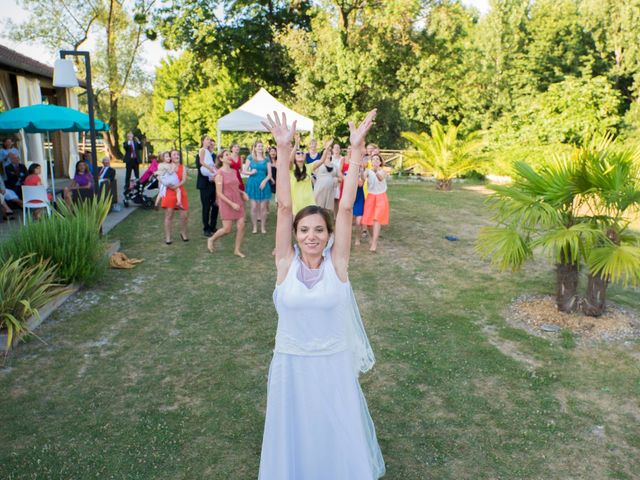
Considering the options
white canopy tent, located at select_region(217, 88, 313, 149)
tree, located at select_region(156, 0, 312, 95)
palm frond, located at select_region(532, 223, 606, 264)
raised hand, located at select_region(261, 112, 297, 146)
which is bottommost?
palm frond, located at select_region(532, 223, 606, 264)

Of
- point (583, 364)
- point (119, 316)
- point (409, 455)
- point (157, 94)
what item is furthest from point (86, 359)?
Result: point (157, 94)

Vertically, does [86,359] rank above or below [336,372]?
below

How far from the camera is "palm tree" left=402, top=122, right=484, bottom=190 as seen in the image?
19156 millimetres

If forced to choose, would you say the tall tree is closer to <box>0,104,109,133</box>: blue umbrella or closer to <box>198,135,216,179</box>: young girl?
<box>198,135,216,179</box>: young girl

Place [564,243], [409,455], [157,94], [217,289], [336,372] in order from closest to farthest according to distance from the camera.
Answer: [336,372]
[409,455]
[564,243]
[217,289]
[157,94]

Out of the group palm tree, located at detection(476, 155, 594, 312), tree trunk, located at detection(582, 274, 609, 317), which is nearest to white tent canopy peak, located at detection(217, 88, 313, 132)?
palm tree, located at detection(476, 155, 594, 312)

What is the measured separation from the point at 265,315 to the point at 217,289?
1238 millimetres

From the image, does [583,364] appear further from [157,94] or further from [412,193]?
[157,94]

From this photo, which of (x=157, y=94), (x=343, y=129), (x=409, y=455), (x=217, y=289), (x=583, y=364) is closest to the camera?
(x=409, y=455)

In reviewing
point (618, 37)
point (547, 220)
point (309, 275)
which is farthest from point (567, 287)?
point (618, 37)

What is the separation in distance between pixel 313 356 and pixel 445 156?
1758cm

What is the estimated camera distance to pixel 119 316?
6.18m

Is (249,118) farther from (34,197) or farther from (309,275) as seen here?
(309,275)

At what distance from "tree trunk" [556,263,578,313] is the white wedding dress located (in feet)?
14.3
